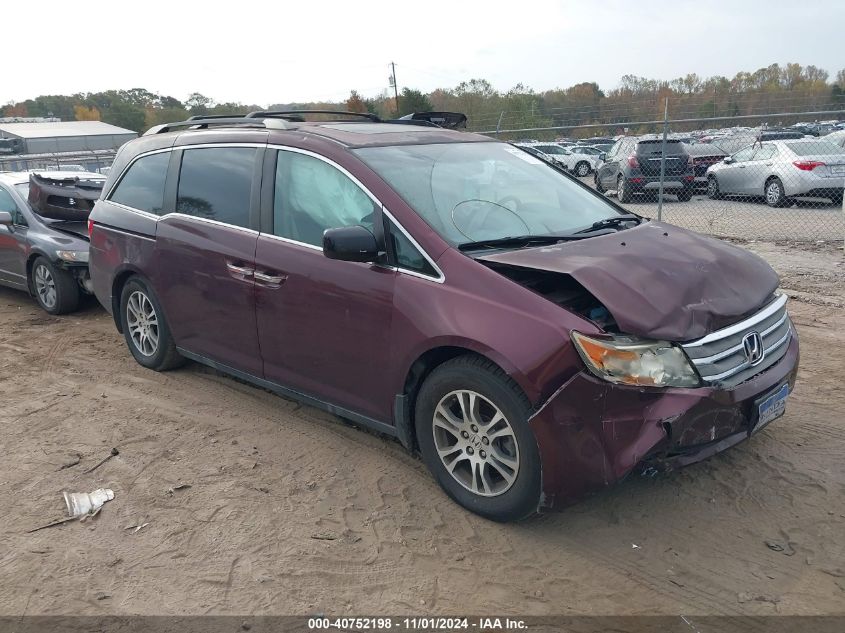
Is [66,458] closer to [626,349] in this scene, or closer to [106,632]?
[106,632]

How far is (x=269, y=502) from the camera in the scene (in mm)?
3729

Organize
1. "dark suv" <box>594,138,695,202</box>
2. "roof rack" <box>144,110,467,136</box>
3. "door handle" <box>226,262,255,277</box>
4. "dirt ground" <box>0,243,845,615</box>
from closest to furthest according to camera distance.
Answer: "dirt ground" <box>0,243,845,615</box>
"door handle" <box>226,262,255,277</box>
"roof rack" <box>144,110,467,136</box>
"dark suv" <box>594,138,695,202</box>

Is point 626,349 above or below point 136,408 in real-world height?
above

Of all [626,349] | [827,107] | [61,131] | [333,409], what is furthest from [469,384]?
[61,131]

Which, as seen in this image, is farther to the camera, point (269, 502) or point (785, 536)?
point (269, 502)

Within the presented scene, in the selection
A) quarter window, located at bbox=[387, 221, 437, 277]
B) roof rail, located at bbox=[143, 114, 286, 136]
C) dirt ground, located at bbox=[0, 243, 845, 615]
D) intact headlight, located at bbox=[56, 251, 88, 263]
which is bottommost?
dirt ground, located at bbox=[0, 243, 845, 615]

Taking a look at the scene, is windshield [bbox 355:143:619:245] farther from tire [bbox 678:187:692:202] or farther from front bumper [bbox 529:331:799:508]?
tire [bbox 678:187:692:202]

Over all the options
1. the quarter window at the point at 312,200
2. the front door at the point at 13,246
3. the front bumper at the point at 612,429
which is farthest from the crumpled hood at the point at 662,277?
the front door at the point at 13,246

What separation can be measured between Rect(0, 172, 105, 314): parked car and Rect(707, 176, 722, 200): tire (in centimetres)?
1321

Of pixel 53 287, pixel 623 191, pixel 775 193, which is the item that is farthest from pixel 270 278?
pixel 775 193

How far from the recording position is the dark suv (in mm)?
15234

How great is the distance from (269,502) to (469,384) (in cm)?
127

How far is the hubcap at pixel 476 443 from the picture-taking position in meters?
3.32

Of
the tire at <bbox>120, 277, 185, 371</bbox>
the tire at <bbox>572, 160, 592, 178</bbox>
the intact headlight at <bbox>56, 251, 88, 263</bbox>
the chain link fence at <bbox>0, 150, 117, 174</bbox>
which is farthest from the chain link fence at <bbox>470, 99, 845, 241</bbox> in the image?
the chain link fence at <bbox>0, 150, 117, 174</bbox>
